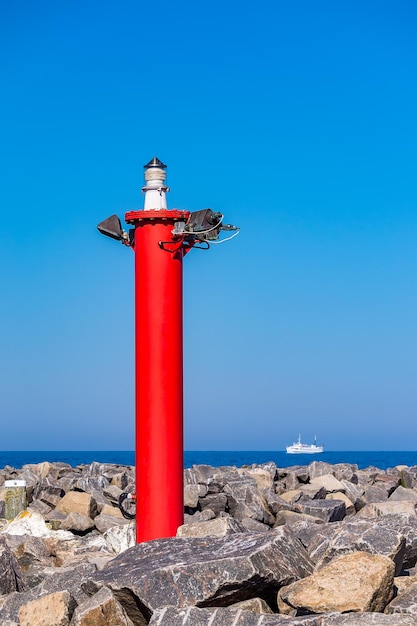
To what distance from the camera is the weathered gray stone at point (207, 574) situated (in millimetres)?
6863

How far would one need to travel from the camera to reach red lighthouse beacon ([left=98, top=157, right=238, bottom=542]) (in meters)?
9.55

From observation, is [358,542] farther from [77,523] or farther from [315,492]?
[315,492]

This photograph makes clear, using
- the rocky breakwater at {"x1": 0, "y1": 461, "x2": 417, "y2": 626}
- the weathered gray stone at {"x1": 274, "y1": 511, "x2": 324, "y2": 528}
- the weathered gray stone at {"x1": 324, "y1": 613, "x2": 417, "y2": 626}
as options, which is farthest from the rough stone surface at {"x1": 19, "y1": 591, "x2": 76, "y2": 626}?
the weathered gray stone at {"x1": 274, "y1": 511, "x2": 324, "y2": 528}

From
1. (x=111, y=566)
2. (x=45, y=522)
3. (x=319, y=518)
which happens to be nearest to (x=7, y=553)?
(x=111, y=566)

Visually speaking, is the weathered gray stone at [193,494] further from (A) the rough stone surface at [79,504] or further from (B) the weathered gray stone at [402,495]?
(B) the weathered gray stone at [402,495]

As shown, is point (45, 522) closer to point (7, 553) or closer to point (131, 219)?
point (7, 553)

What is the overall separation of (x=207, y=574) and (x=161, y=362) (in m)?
2.98

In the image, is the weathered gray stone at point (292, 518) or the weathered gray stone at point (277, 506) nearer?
the weathered gray stone at point (292, 518)

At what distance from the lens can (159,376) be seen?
31.3 feet

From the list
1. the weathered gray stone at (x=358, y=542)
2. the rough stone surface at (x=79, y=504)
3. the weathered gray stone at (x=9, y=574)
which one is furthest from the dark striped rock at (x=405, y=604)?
the rough stone surface at (x=79, y=504)

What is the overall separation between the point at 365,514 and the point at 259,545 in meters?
4.18

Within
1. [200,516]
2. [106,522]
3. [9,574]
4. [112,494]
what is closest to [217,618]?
[9,574]

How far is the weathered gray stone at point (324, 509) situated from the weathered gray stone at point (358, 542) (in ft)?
10.9

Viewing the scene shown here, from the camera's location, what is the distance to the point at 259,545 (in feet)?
23.9
